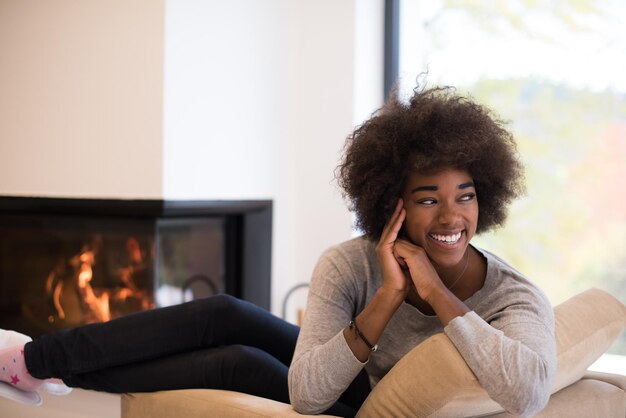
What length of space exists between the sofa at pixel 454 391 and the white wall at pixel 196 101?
59.7 inches

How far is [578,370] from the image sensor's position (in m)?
1.67

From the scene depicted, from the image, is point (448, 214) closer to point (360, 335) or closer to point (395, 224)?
Answer: point (395, 224)

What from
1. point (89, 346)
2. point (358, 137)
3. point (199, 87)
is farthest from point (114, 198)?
point (358, 137)

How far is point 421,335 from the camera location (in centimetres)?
178

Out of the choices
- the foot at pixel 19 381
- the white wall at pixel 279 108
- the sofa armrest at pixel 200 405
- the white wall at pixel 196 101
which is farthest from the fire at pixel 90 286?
the sofa armrest at pixel 200 405

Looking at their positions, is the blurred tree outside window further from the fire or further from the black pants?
the black pants

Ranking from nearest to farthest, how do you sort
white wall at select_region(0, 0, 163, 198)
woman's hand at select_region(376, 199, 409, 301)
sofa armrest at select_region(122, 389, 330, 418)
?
1. sofa armrest at select_region(122, 389, 330, 418)
2. woman's hand at select_region(376, 199, 409, 301)
3. white wall at select_region(0, 0, 163, 198)

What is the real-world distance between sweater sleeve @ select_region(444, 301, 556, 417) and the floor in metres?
0.84

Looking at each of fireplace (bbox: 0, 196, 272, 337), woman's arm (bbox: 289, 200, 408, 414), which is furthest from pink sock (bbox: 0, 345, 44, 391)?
fireplace (bbox: 0, 196, 272, 337)

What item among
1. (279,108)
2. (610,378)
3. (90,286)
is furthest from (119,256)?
(610,378)

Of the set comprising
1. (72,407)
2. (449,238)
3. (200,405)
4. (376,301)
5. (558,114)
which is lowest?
(72,407)

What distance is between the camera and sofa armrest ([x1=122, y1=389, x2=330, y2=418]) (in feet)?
5.13

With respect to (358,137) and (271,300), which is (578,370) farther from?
(271,300)

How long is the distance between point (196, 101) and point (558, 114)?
151cm
